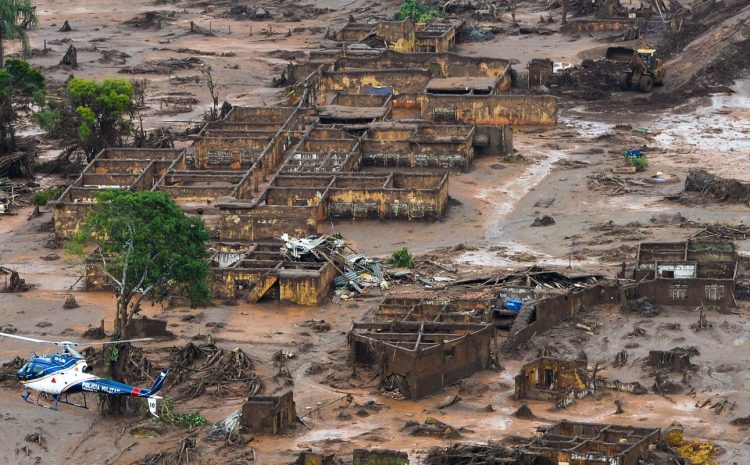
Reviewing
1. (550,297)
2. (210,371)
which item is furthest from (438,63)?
(210,371)

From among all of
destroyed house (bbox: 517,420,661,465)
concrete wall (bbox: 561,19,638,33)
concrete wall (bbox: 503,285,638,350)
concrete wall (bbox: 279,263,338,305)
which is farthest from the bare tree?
destroyed house (bbox: 517,420,661,465)

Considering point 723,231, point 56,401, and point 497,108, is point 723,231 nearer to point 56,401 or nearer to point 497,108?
point 497,108

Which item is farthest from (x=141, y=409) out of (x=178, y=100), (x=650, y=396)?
(x=178, y=100)

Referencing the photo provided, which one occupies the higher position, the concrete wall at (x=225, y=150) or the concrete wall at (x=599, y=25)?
the concrete wall at (x=225, y=150)

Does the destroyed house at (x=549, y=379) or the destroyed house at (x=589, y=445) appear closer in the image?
the destroyed house at (x=589, y=445)

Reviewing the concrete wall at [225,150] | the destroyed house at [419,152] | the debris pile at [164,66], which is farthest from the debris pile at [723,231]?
the debris pile at [164,66]

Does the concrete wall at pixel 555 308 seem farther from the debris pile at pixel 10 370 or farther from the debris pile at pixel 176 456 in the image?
the debris pile at pixel 10 370
